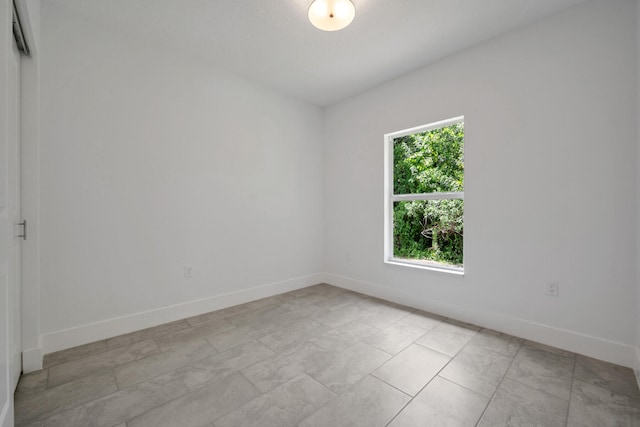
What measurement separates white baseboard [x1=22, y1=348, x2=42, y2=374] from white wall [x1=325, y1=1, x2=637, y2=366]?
323cm

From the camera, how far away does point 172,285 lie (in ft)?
9.35

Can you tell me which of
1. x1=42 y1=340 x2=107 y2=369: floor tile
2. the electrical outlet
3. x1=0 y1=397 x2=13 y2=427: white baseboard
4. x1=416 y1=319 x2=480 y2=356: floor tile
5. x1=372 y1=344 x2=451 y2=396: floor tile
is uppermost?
the electrical outlet

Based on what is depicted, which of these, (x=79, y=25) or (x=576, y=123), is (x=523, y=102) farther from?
(x=79, y=25)

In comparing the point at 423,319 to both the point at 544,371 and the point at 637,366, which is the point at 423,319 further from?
the point at 637,366

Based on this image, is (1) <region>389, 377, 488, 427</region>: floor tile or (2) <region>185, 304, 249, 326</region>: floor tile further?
(2) <region>185, 304, 249, 326</region>: floor tile

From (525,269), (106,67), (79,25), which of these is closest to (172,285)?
(106,67)

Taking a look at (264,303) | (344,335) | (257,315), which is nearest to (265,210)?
(264,303)

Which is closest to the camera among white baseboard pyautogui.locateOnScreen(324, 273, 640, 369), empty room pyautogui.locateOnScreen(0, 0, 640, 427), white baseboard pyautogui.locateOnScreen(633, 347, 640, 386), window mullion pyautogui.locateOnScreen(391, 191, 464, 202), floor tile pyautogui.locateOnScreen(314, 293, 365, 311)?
empty room pyautogui.locateOnScreen(0, 0, 640, 427)

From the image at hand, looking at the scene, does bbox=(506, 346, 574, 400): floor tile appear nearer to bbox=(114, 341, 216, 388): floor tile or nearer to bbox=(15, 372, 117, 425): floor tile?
bbox=(114, 341, 216, 388): floor tile

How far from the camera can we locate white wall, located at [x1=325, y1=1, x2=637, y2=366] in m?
2.05

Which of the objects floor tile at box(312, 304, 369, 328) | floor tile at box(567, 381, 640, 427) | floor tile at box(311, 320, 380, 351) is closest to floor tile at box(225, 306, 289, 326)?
floor tile at box(312, 304, 369, 328)

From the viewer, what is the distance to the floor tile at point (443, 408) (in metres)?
1.48

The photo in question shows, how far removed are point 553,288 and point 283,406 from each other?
2.26m

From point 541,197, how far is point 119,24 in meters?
3.84
